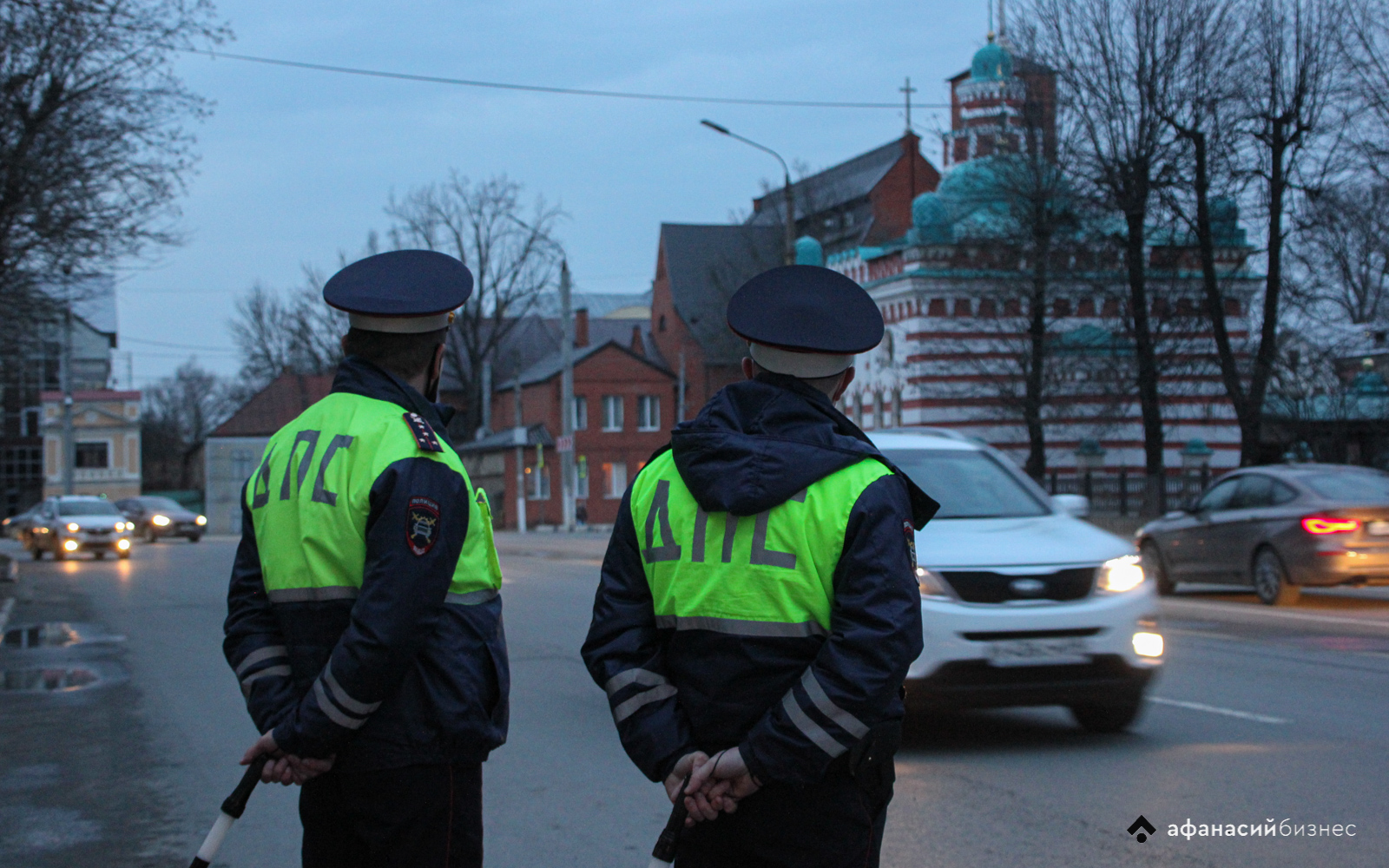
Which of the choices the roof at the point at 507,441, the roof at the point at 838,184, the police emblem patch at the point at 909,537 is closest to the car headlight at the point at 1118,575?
the police emblem patch at the point at 909,537

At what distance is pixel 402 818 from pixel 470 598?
0.48 meters

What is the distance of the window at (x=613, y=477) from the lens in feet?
217

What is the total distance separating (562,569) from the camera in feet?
83.6

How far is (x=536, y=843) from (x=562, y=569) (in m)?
19.4

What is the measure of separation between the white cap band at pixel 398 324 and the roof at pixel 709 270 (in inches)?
2328

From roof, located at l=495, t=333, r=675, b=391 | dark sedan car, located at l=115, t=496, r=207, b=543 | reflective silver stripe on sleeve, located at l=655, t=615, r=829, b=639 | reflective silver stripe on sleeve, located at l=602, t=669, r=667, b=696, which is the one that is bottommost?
dark sedan car, located at l=115, t=496, r=207, b=543

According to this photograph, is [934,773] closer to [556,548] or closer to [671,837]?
[671,837]

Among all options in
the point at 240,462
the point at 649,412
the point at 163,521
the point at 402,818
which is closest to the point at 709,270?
the point at 649,412

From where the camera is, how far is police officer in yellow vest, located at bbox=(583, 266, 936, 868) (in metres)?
2.78

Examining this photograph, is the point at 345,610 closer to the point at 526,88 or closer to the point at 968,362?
the point at 526,88

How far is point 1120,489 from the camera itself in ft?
125

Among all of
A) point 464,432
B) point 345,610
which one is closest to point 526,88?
point 345,610

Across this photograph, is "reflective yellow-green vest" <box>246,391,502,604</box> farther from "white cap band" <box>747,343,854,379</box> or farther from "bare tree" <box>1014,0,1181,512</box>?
"bare tree" <box>1014,0,1181,512</box>

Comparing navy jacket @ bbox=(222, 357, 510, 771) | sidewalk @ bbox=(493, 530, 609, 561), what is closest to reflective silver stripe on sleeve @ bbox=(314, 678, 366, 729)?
navy jacket @ bbox=(222, 357, 510, 771)
